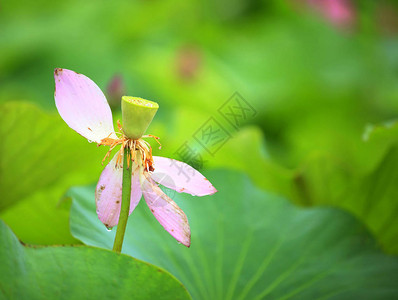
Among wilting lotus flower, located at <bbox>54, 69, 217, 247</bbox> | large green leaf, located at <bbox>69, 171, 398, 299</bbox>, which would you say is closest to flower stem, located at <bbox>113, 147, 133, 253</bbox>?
wilting lotus flower, located at <bbox>54, 69, 217, 247</bbox>

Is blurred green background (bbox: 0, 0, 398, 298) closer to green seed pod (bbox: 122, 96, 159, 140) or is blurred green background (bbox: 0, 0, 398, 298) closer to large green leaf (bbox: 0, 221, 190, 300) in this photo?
large green leaf (bbox: 0, 221, 190, 300)

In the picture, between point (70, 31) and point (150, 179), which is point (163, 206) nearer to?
point (150, 179)

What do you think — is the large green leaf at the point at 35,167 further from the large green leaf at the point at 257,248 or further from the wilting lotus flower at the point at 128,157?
the wilting lotus flower at the point at 128,157

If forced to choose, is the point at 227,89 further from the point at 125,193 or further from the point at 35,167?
the point at 125,193

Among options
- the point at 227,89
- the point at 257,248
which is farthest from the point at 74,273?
the point at 227,89

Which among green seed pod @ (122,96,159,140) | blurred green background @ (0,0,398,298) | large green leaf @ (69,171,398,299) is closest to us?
green seed pod @ (122,96,159,140)

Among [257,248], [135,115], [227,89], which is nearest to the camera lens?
[135,115]
